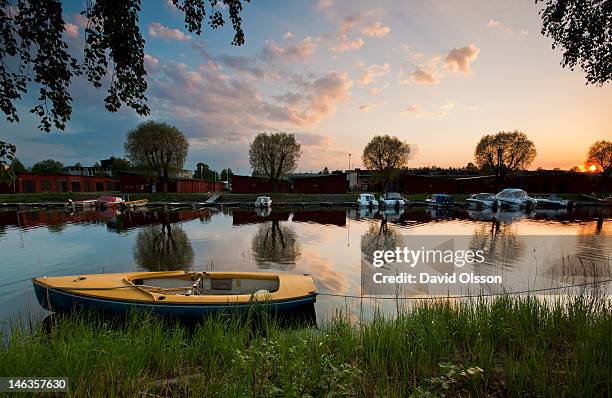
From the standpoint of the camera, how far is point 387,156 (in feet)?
209

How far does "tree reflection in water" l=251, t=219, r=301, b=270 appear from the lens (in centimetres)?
1499

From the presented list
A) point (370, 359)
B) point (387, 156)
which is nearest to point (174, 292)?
point (370, 359)

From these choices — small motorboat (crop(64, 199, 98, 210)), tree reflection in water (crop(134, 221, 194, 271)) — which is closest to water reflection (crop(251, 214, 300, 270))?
tree reflection in water (crop(134, 221, 194, 271))

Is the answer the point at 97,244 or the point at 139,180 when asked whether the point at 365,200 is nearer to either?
the point at 97,244

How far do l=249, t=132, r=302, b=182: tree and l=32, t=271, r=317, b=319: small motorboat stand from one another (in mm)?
53450

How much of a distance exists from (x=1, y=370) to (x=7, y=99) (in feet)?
12.9

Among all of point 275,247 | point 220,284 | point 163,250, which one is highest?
point 220,284

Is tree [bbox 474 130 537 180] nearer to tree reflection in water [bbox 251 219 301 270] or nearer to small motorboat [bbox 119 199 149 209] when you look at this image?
tree reflection in water [bbox 251 219 301 270]

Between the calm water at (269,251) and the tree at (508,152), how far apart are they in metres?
40.3

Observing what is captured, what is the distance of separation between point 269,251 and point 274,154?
46.7 meters

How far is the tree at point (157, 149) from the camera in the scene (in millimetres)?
58250

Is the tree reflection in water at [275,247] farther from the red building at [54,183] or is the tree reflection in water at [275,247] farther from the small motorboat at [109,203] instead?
the red building at [54,183]

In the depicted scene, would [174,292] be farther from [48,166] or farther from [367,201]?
[48,166]

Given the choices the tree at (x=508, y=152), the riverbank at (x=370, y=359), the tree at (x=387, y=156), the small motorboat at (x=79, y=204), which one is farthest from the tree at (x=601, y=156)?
the small motorboat at (x=79, y=204)
